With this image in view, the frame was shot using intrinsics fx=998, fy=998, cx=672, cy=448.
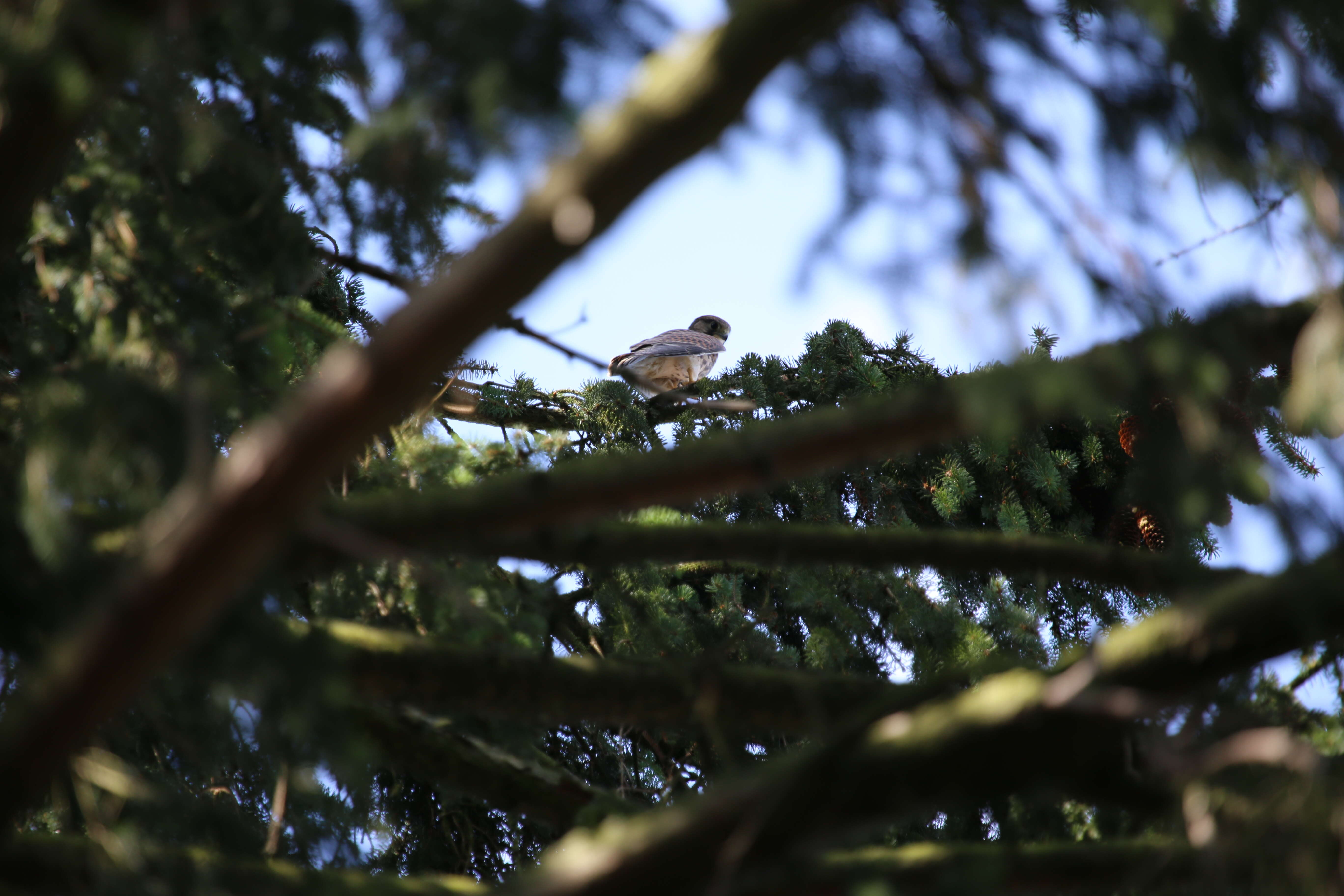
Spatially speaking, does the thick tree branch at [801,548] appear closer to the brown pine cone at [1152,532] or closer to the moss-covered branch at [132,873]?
the moss-covered branch at [132,873]

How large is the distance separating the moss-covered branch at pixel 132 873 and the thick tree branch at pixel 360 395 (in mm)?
340

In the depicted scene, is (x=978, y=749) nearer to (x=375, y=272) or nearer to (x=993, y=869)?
(x=993, y=869)

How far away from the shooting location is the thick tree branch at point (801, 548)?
1.74m

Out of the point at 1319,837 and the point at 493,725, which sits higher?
the point at 493,725

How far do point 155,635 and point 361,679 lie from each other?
3.25 ft

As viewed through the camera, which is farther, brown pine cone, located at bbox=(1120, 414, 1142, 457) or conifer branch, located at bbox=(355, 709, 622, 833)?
brown pine cone, located at bbox=(1120, 414, 1142, 457)

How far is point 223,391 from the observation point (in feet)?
A: 5.45

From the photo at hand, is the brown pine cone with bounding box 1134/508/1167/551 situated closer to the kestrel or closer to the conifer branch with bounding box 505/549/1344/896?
the conifer branch with bounding box 505/549/1344/896

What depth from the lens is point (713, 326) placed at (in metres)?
9.62

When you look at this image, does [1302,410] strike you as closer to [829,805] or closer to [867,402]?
[867,402]

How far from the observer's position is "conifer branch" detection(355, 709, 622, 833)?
8.27ft

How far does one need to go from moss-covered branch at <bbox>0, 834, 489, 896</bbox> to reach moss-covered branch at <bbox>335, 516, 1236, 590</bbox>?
637 millimetres

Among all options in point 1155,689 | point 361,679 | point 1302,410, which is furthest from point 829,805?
point 361,679

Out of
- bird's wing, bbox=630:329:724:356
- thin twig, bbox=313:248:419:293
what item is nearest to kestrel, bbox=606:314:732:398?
bird's wing, bbox=630:329:724:356
